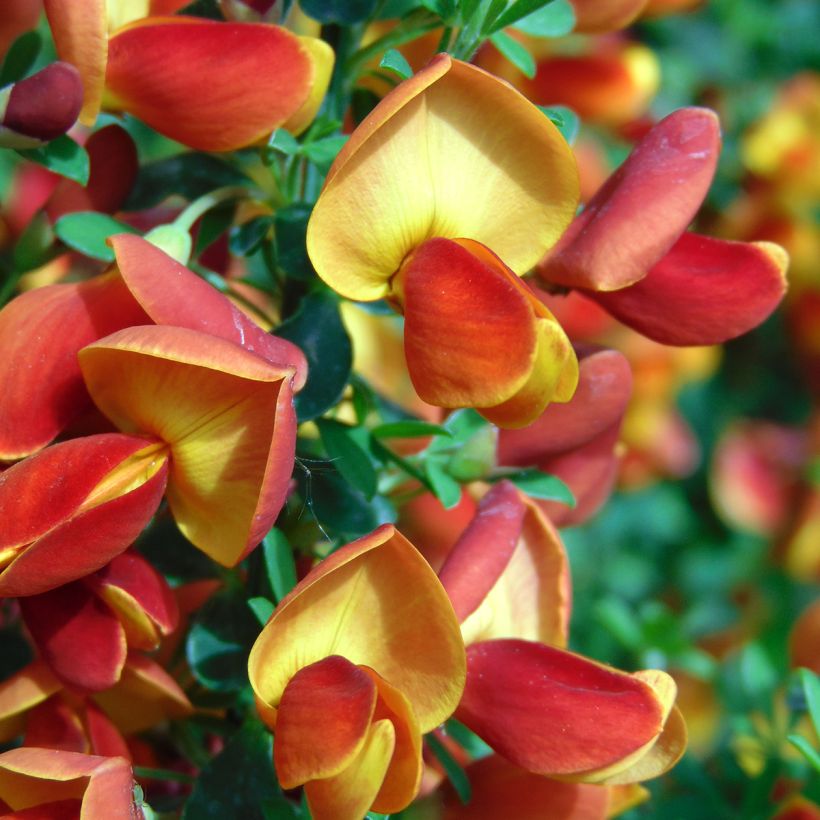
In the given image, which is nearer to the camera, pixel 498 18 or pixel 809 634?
pixel 498 18

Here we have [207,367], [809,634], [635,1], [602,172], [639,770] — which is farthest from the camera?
[602,172]

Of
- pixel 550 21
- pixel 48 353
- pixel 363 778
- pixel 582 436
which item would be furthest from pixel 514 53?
pixel 363 778

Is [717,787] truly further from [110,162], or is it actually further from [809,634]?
[110,162]

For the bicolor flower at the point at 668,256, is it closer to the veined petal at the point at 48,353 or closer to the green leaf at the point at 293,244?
the green leaf at the point at 293,244

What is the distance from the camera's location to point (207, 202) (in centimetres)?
76

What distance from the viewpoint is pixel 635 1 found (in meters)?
0.84

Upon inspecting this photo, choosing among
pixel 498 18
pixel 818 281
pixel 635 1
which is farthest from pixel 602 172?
pixel 498 18

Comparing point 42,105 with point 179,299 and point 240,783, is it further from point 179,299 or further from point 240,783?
point 240,783

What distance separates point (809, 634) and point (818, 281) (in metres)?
1.15

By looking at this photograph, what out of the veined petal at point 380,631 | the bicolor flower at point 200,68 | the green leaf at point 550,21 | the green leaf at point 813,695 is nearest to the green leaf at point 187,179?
the bicolor flower at point 200,68

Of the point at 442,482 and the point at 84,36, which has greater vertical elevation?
the point at 84,36

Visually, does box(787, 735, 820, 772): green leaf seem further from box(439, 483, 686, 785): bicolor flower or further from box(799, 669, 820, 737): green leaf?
box(439, 483, 686, 785): bicolor flower

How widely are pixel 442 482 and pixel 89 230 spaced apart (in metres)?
0.28

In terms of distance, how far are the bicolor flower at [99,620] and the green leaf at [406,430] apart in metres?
0.19
